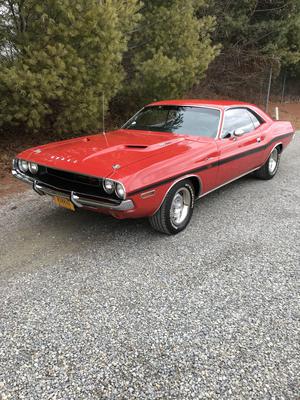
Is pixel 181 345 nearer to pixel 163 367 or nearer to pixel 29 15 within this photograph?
pixel 163 367

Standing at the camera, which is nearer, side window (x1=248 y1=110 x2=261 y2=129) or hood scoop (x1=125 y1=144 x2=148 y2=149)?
hood scoop (x1=125 y1=144 x2=148 y2=149)

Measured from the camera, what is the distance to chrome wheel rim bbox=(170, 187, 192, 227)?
3.99 metres

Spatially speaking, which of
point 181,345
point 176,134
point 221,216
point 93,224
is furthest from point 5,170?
point 181,345

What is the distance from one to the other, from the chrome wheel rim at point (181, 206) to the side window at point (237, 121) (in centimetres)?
109

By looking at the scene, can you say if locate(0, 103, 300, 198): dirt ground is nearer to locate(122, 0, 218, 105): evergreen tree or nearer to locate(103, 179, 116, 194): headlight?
locate(122, 0, 218, 105): evergreen tree

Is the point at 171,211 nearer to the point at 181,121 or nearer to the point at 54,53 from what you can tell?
the point at 181,121

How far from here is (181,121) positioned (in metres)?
4.79

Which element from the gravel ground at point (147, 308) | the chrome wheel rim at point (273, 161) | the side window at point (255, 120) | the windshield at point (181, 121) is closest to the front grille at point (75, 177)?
the gravel ground at point (147, 308)

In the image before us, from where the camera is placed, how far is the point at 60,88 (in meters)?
6.03

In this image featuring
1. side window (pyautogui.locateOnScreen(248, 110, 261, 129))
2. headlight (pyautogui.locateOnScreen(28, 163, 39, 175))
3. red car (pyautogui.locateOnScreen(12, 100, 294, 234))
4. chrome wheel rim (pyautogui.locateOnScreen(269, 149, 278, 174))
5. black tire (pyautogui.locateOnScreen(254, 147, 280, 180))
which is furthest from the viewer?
chrome wheel rim (pyautogui.locateOnScreen(269, 149, 278, 174))

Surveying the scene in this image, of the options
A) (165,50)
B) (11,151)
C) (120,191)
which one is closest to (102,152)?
(120,191)

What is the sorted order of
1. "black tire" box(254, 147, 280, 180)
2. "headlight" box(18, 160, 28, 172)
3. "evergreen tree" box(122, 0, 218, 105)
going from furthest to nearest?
1. "evergreen tree" box(122, 0, 218, 105)
2. "black tire" box(254, 147, 280, 180)
3. "headlight" box(18, 160, 28, 172)

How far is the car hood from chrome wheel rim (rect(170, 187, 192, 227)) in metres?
0.55

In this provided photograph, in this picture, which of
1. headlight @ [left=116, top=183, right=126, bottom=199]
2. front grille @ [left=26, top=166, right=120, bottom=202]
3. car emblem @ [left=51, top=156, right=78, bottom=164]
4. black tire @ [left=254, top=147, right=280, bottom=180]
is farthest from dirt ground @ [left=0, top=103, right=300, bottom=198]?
black tire @ [left=254, top=147, right=280, bottom=180]
